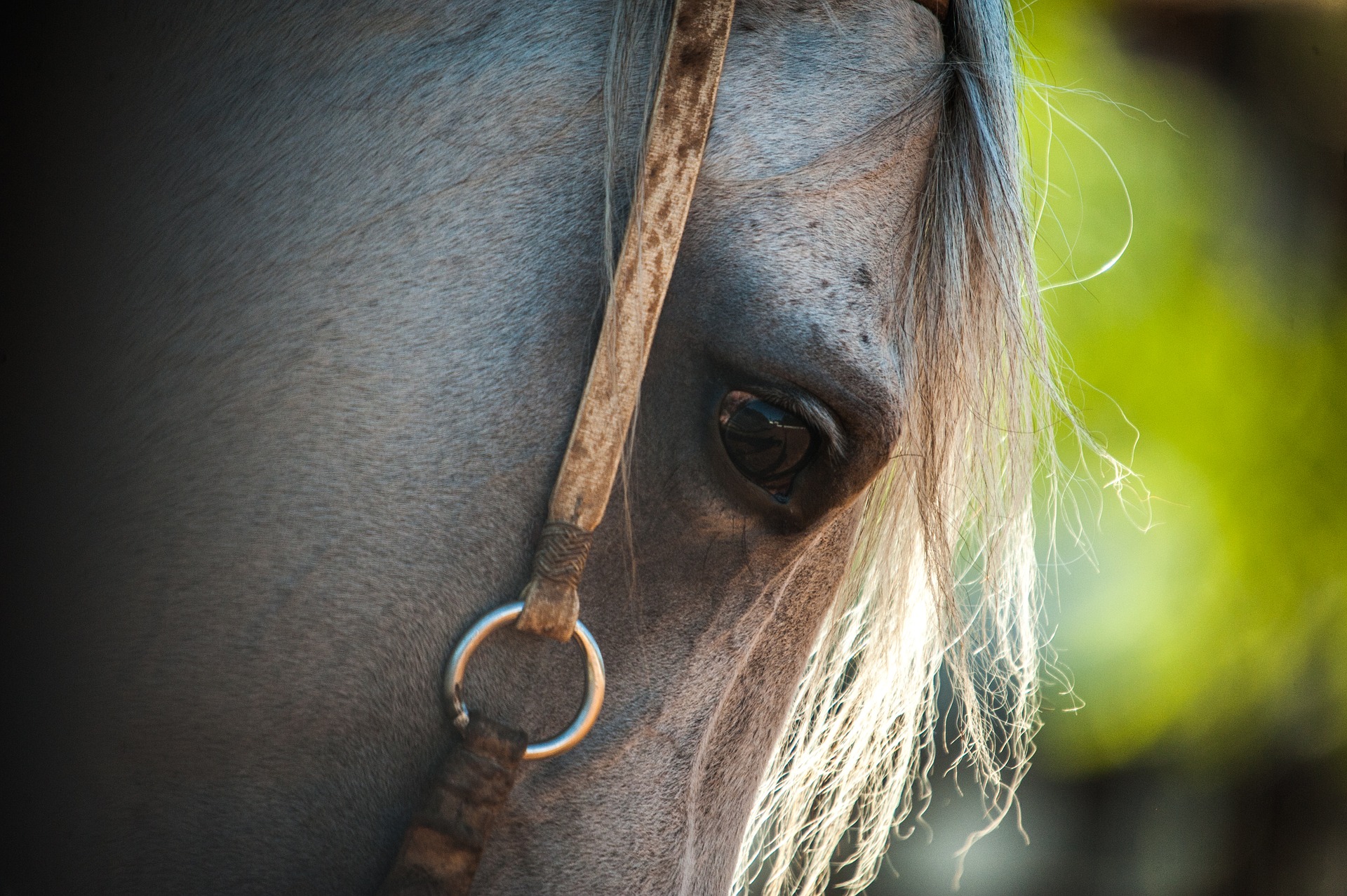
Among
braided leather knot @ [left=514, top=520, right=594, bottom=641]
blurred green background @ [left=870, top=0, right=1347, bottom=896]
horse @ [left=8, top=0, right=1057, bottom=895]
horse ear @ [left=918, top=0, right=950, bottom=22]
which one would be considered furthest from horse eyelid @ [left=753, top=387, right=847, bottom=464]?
blurred green background @ [left=870, top=0, right=1347, bottom=896]

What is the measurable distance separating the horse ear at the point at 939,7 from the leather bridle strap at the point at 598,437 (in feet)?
0.70

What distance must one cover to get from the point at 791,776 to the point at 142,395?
941 millimetres

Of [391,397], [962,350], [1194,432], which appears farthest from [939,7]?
[1194,432]

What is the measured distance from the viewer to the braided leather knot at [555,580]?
2.16ft

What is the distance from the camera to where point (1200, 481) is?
2.65 meters

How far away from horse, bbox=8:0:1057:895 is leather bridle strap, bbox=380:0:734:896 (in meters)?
0.02

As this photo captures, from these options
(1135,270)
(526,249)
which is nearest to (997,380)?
(526,249)

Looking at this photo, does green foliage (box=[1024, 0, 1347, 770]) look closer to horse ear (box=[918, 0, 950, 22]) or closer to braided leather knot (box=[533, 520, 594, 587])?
horse ear (box=[918, 0, 950, 22])

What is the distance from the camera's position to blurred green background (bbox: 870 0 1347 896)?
2.59m

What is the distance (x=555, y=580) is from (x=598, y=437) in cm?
10

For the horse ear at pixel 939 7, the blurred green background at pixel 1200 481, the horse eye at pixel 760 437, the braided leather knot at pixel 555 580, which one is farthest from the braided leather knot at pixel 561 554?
the blurred green background at pixel 1200 481

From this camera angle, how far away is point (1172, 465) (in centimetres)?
265

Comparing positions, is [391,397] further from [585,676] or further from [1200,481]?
[1200,481]

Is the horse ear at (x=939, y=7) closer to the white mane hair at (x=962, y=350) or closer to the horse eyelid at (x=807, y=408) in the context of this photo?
the white mane hair at (x=962, y=350)
